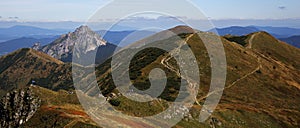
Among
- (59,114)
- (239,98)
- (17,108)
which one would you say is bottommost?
(239,98)

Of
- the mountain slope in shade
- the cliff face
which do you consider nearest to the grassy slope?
the cliff face

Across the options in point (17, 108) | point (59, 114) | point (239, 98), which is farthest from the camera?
point (239, 98)

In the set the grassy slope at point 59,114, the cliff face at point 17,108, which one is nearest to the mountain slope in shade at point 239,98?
the grassy slope at point 59,114

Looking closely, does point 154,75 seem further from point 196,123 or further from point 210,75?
point 196,123

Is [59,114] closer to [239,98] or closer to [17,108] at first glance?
[17,108]

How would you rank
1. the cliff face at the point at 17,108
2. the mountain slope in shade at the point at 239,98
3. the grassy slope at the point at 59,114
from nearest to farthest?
the grassy slope at the point at 59,114 < the cliff face at the point at 17,108 < the mountain slope in shade at the point at 239,98

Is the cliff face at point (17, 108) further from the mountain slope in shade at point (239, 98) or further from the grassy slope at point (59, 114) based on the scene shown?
the mountain slope in shade at point (239, 98)

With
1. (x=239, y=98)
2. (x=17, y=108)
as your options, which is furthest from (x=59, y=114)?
(x=239, y=98)

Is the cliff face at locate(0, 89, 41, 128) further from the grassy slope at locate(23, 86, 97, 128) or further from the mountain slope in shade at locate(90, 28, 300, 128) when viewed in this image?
the mountain slope in shade at locate(90, 28, 300, 128)

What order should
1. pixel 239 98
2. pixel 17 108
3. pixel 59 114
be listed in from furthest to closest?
pixel 239 98
pixel 17 108
pixel 59 114
